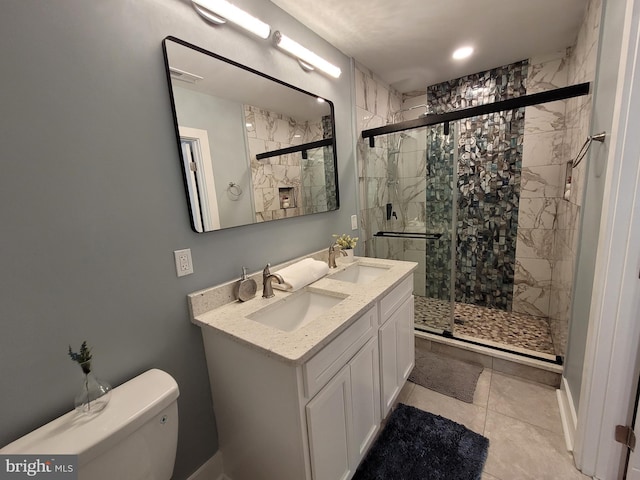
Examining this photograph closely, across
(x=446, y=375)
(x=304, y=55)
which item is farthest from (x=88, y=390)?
(x=446, y=375)

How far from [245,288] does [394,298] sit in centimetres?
83

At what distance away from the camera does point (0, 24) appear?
2.43ft

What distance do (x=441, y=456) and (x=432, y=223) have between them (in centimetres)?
167

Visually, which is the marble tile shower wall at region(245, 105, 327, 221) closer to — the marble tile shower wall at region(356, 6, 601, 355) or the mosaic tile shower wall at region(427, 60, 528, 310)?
the marble tile shower wall at region(356, 6, 601, 355)

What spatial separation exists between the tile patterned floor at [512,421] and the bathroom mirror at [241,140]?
5.02 feet

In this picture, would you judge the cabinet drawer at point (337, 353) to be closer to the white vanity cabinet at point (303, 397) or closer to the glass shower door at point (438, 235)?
the white vanity cabinet at point (303, 397)

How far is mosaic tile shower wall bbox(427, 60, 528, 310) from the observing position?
257 cm

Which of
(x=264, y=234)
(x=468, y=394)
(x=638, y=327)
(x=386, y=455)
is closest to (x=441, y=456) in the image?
(x=386, y=455)

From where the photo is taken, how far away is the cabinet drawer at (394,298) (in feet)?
4.74

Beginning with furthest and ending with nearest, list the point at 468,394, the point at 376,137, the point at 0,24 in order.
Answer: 1. the point at 376,137
2. the point at 468,394
3. the point at 0,24

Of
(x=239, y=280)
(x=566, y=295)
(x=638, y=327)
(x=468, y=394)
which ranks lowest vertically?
(x=468, y=394)

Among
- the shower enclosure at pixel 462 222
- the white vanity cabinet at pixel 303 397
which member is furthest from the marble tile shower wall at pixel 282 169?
the shower enclosure at pixel 462 222

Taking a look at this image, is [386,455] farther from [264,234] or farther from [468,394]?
[264,234]

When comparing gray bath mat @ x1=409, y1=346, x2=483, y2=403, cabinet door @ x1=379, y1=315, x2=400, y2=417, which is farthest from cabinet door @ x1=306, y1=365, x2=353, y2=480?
gray bath mat @ x1=409, y1=346, x2=483, y2=403
